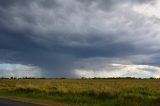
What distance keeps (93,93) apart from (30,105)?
9269mm

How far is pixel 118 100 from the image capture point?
A: 26.8 meters

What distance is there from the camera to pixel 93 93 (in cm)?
3172

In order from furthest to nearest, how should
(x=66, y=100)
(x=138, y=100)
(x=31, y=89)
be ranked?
1. (x=31, y=89)
2. (x=66, y=100)
3. (x=138, y=100)

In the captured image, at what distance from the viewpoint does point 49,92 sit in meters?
36.4

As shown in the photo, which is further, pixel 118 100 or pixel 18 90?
pixel 18 90

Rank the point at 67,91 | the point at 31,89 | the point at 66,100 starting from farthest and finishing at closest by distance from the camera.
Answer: the point at 31,89
the point at 67,91
the point at 66,100

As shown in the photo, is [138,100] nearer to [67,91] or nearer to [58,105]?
[58,105]

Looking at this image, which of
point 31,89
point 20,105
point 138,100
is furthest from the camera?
point 31,89

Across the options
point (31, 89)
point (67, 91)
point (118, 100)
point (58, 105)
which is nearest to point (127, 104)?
point (118, 100)

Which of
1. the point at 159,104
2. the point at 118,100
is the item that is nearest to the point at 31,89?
the point at 118,100

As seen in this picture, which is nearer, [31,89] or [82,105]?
[82,105]

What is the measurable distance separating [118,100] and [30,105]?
23.2 ft

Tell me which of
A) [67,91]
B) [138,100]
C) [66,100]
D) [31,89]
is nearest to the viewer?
[138,100]

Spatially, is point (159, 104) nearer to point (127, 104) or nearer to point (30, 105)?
point (127, 104)
